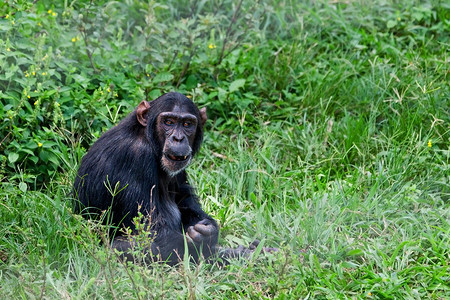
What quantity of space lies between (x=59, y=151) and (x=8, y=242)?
1471 millimetres

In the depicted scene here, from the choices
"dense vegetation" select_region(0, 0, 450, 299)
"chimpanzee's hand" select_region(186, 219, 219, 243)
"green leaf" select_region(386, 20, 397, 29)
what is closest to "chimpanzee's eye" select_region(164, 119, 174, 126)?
"chimpanzee's hand" select_region(186, 219, 219, 243)

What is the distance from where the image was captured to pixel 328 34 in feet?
30.9

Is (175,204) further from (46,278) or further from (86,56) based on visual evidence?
(86,56)

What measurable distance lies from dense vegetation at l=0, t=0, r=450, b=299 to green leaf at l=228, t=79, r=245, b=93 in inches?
3.4

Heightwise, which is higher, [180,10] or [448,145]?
[180,10]

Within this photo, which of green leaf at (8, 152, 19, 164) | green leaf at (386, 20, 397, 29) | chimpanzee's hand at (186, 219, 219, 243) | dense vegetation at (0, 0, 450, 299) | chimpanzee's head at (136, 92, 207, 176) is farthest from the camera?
green leaf at (386, 20, 397, 29)

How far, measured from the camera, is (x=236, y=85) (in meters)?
8.12

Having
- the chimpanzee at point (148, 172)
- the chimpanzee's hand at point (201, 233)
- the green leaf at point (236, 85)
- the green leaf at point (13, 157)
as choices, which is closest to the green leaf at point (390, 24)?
the green leaf at point (236, 85)

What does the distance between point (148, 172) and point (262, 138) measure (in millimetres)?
2107

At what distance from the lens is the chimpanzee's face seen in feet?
19.1

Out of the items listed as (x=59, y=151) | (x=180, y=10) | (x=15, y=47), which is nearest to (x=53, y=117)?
(x=59, y=151)

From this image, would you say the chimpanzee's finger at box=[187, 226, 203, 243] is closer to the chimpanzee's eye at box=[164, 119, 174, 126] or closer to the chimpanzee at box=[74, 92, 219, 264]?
the chimpanzee at box=[74, 92, 219, 264]

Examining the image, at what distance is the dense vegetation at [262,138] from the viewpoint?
526cm

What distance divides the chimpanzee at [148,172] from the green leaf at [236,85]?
1.93 m
